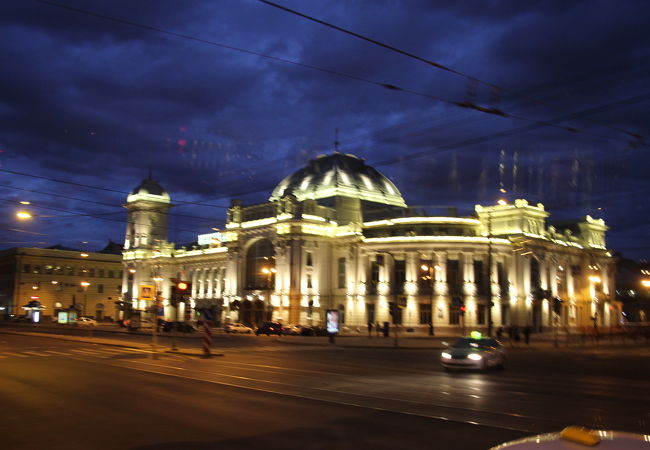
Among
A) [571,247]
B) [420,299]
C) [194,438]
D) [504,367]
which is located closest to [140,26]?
[194,438]

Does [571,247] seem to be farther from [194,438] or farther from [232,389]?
[194,438]

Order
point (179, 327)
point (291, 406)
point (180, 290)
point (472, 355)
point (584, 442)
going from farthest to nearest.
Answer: point (179, 327)
point (180, 290)
point (472, 355)
point (291, 406)
point (584, 442)

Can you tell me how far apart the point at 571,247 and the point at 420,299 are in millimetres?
28508

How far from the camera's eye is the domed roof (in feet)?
312

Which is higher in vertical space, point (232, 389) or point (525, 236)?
point (525, 236)

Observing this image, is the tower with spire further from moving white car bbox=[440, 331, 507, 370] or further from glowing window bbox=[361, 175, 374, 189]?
moving white car bbox=[440, 331, 507, 370]

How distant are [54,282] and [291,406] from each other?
112605mm

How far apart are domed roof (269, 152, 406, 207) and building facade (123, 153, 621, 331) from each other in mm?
224

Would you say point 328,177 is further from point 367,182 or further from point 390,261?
point 390,261

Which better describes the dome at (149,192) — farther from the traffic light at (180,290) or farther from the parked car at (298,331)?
the traffic light at (180,290)

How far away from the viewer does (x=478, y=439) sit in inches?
413

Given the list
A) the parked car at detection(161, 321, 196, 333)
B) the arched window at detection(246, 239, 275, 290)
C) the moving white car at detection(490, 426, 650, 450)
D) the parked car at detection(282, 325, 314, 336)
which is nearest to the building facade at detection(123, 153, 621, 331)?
the arched window at detection(246, 239, 275, 290)

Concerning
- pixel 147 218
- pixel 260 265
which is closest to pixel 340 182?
pixel 260 265

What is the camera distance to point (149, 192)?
4690 inches
